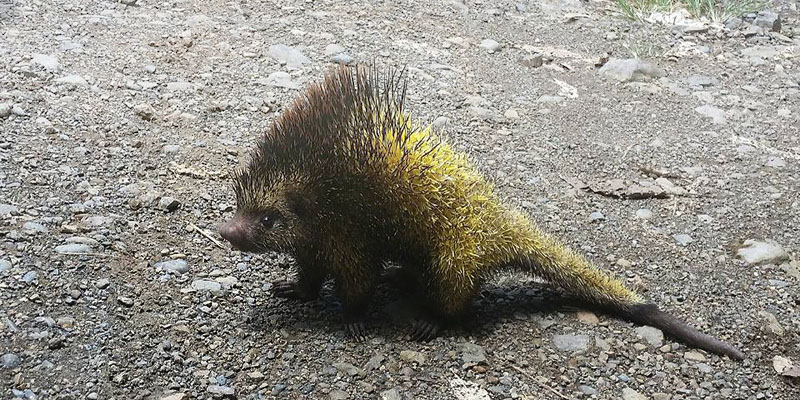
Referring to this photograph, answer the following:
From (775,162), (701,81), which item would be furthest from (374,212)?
(701,81)

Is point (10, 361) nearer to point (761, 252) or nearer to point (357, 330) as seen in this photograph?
point (357, 330)

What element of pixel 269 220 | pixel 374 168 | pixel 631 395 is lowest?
pixel 631 395

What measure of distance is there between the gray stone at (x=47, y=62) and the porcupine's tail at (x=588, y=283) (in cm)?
364

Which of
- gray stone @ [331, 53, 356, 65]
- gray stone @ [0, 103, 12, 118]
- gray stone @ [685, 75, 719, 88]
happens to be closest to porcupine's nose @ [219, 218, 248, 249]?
gray stone @ [0, 103, 12, 118]

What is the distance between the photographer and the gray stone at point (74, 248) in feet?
12.4

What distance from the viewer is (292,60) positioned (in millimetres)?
6359

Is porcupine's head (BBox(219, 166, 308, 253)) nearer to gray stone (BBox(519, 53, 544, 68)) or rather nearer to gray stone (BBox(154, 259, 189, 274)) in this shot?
gray stone (BBox(154, 259, 189, 274))

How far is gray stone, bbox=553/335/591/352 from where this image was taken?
3.68 m

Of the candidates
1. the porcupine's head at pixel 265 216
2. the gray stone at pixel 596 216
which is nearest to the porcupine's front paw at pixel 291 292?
the porcupine's head at pixel 265 216

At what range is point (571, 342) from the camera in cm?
371

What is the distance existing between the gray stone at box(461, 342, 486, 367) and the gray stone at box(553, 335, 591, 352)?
0.35 metres

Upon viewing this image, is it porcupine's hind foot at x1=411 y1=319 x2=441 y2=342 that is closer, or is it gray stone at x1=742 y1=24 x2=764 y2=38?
porcupine's hind foot at x1=411 y1=319 x2=441 y2=342

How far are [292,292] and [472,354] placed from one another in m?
0.88

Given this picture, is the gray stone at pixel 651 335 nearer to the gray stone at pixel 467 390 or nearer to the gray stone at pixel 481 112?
the gray stone at pixel 467 390
